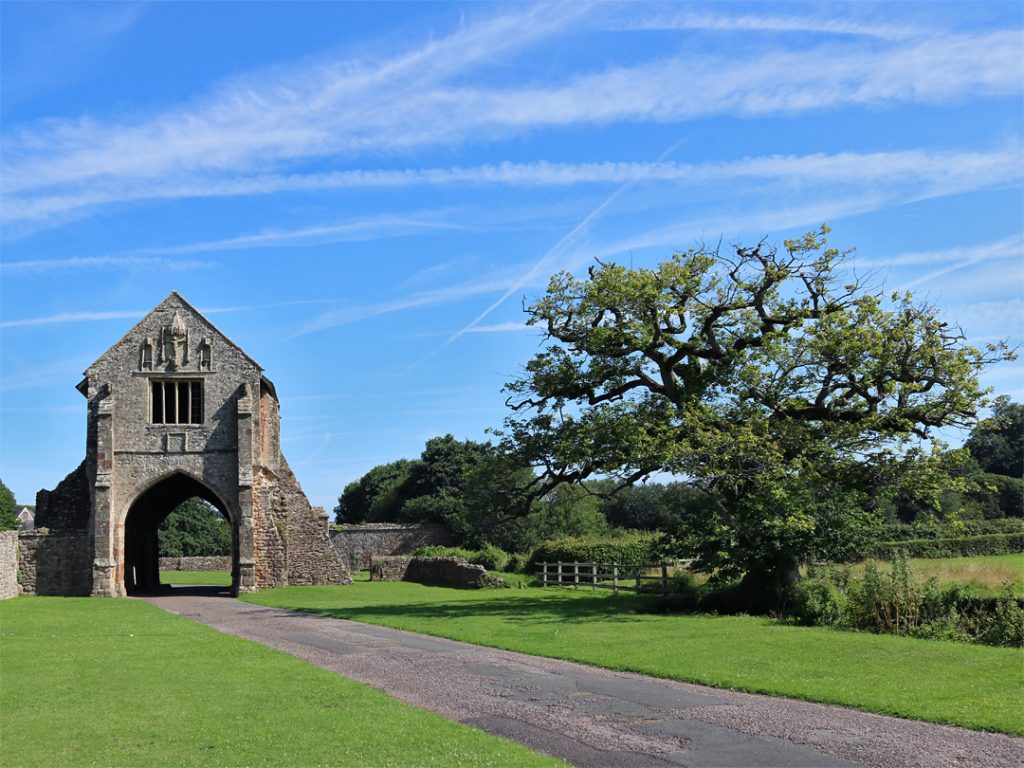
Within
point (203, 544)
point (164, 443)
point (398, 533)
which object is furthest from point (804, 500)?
point (203, 544)

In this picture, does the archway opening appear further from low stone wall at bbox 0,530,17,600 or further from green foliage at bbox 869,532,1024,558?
green foliage at bbox 869,532,1024,558

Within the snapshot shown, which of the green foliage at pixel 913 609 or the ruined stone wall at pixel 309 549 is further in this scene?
the ruined stone wall at pixel 309 549

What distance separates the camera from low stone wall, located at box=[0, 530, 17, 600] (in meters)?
33.5

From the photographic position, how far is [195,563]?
222 feet

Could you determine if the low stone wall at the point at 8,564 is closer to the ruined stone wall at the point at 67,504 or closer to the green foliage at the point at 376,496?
the ruined stone wall at the point at 67,504

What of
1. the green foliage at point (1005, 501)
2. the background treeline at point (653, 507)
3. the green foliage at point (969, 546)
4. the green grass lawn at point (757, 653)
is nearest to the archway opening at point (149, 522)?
the background treeline at point (653, 507)

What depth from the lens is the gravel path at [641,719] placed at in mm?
8945

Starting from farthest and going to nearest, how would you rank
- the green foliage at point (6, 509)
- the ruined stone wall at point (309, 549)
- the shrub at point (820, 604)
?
the green foliage at point (6, 509) < the ruined stone wall at point (309, 549) < the shrub at point (820, 604)

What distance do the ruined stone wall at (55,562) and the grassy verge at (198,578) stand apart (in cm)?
1009

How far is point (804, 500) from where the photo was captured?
2331cm

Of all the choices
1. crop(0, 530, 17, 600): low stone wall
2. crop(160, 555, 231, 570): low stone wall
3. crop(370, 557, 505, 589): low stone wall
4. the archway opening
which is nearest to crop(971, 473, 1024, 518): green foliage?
crop(370, 557, 505, 589): low stone wall

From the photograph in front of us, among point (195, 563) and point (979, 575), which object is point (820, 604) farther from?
point (195, 563)

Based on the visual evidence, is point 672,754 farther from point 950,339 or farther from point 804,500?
point 950,339

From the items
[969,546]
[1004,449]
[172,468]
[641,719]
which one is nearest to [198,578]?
[172,468]
